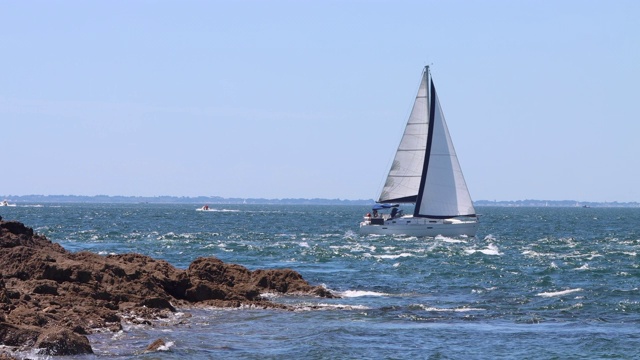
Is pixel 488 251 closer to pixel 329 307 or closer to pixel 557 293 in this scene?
pixel 557 293

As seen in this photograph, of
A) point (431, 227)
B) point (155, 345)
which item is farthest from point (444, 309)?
point (431, 227)

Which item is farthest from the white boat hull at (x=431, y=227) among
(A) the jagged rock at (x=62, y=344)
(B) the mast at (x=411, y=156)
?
(A) the jagged rock at (x=62, y=344)

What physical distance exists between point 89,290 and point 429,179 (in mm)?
45329

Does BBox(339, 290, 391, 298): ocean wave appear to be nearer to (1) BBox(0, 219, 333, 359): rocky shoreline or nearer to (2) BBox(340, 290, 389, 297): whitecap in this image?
(2) BBox(340, 290, 389, 297): whitecap

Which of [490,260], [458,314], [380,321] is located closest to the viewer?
[380,321]

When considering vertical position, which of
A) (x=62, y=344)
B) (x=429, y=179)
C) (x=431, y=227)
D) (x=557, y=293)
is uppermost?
(x=429, y=179)

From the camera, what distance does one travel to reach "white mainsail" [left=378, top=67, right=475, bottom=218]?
69.4 meters

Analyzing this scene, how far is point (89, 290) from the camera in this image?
1032 inches

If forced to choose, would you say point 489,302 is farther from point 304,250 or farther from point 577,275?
point 304,250

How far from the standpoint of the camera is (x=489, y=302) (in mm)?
31562

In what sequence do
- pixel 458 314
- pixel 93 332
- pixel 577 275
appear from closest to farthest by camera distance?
1. pixel 93 332
2. pixel 458 314
3. pixel 577 275

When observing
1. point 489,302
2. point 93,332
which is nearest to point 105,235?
point 489,302

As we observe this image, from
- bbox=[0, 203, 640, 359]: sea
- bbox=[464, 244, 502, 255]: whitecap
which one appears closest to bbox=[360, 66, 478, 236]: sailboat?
bbox=[464, 244, 502, 255]: whitecap

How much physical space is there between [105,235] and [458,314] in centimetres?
4685
